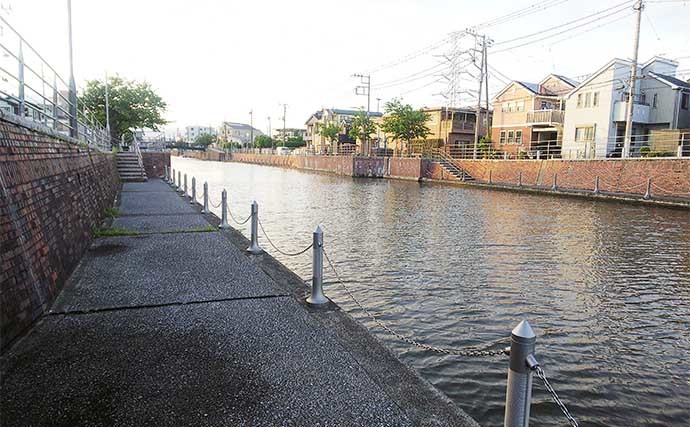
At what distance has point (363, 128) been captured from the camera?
221ft

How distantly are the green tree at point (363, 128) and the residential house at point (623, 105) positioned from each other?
98.5 feet

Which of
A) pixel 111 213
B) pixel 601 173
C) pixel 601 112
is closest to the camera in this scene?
pixel 111 213

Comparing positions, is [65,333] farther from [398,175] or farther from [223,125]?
[223,125]

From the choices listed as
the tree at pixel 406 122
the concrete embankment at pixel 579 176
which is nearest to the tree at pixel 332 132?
the tree at pixel 406 122

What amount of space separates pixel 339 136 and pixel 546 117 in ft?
130

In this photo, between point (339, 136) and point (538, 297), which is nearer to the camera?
point (538, 297)

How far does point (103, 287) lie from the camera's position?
6539 mm

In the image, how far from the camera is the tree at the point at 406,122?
54.7 m

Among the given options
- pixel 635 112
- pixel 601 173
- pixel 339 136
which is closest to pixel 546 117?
pixel 635 112

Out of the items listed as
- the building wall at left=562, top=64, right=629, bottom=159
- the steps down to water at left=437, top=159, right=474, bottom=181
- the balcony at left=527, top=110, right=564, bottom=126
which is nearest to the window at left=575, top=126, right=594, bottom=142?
the building wall at left=562, top=64, right=629, bottom=159

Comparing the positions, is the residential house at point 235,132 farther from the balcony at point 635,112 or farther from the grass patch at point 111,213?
the grass patch at point 111,213

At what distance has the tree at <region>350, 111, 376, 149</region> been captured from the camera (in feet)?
218

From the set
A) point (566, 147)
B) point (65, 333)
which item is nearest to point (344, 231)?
point (65, 333)

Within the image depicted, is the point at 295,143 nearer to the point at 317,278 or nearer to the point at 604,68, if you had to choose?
the point at 604,68
